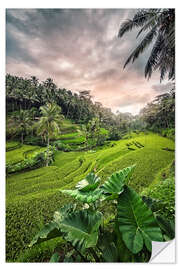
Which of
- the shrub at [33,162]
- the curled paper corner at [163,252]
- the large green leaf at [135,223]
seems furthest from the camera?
the shrub at [33,162]

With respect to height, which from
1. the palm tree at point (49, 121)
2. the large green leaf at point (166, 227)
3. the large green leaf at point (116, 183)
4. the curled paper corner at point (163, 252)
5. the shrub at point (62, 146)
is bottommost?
the curled paper corner at point (163, 252)

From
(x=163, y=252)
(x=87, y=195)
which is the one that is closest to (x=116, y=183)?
(x=87, y=195)

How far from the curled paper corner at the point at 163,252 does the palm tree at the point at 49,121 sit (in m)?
1.56

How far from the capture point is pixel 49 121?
1.79 metres

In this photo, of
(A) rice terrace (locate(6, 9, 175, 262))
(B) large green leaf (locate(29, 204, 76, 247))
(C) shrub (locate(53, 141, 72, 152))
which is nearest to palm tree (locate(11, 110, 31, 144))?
(A) rice terrace (locate(6, 9, 175, 262))

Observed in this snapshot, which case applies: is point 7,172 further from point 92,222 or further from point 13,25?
point 13,25

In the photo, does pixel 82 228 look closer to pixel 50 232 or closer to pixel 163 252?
pixel 50 232

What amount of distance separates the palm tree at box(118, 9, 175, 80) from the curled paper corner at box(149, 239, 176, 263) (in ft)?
5.86

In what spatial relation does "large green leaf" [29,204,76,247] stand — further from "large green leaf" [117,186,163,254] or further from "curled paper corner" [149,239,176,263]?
"curled paper corner" [149,239,176,263]

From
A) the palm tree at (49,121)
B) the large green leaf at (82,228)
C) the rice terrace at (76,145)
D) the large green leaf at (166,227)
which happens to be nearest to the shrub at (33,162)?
the rice terrace at (76,145)

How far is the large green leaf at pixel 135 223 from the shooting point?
1057mm

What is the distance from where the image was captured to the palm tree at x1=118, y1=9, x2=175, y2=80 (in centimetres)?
174

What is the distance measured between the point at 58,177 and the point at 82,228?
75 cm

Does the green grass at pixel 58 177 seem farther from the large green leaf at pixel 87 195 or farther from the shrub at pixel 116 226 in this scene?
the large green leaf at pixel 87 195
